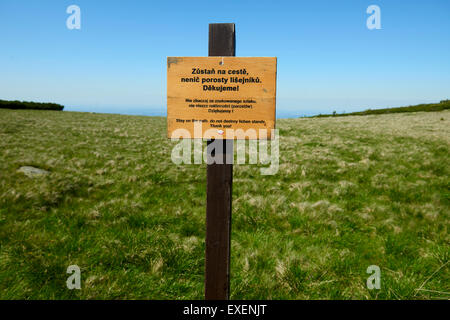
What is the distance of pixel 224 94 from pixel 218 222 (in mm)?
1428

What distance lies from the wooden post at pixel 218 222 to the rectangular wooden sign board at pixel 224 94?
0.58 feet

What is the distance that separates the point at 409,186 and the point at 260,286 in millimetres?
6454

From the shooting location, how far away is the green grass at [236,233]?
320 centimetres

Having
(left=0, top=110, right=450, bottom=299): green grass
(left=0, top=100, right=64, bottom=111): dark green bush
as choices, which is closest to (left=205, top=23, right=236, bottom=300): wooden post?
(left=0, top=110, right=450, bottom=299): green grass

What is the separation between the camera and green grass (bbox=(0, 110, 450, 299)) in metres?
3.20

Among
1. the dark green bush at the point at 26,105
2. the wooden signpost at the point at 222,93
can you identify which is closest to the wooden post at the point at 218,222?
the wooden signpost at the point at 222,93

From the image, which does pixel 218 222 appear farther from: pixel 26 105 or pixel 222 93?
pixel 26 105

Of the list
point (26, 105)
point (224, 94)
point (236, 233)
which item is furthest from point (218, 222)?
point (26, 105)

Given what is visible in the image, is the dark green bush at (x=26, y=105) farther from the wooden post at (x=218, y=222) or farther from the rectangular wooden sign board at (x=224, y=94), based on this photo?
the wooden post at (x=218, y=222)

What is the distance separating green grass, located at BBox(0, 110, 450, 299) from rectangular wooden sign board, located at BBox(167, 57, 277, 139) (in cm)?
207

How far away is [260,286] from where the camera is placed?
3.22m

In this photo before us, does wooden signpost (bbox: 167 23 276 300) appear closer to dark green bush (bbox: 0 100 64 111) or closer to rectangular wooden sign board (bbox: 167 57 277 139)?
rectangular wooden sign board (bbox: 167 57 277 139)

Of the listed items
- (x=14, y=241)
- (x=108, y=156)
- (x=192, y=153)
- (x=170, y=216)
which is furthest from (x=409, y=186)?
(x=108, y=156)
